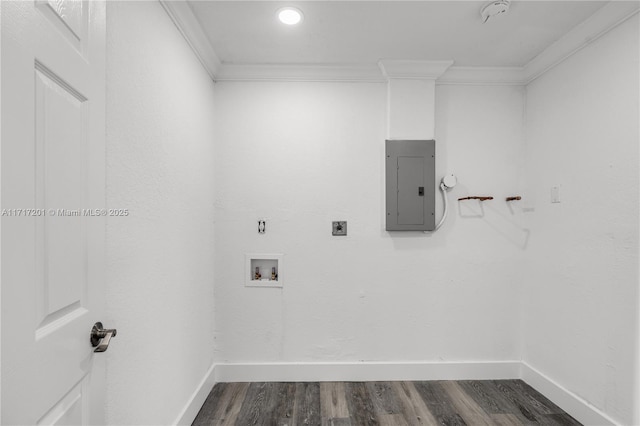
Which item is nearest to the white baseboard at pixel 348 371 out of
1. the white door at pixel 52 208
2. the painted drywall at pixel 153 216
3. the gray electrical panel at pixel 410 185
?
the painted drywall at pixel 153 216

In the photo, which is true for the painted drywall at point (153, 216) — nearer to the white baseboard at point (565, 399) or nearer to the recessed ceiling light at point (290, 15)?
the recessed ceiling light at point (290, 15)

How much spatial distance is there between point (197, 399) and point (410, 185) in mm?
2040

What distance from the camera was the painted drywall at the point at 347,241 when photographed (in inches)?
91.7

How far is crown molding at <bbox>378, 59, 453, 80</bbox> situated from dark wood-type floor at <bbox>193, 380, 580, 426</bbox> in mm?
2280

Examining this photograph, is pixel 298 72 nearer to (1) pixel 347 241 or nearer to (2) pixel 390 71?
(2) pixel 390 71

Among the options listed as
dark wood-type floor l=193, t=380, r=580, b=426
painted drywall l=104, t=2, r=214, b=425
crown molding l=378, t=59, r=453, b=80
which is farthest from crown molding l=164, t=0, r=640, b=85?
dark wood-type floor l=193, t=380, r=580, b=426

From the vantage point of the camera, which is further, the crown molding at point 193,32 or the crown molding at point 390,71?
the crown molding at point 390,71

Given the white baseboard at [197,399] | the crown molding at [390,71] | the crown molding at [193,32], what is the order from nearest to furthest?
the crown molding at [193,32] < the white baseboard at [197,399] < the crown molding at [390,71]

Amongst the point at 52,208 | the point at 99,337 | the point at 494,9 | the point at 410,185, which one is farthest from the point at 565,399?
the point at 52,208

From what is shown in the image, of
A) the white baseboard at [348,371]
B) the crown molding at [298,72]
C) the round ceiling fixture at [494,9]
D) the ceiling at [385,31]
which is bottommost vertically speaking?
the white baseboard at [348,371]

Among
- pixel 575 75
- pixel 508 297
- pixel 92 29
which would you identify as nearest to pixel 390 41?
pixel 575 75

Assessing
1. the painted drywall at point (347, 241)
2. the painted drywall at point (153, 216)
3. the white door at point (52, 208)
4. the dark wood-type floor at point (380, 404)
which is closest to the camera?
the white door at point (52, 208)

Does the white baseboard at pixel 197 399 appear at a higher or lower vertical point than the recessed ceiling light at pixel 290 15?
lower

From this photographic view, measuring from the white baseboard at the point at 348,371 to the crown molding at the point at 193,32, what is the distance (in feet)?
7.16
